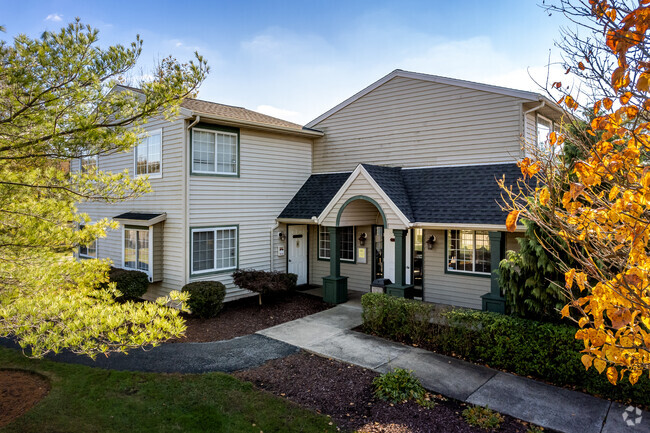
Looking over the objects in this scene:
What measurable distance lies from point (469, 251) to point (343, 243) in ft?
15.3

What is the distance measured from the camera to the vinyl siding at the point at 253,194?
1249 centimetres

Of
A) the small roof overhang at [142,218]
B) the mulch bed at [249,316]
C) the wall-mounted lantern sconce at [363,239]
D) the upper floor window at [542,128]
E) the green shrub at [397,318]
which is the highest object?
the upper floor window at [542,128]

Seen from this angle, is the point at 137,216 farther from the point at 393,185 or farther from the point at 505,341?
the point at 505,341

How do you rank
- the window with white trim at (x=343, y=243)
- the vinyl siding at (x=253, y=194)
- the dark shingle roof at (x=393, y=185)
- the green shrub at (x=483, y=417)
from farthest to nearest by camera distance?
the window with white trim at (x=343, y=243) < the vinyl siding at (x=253, y=194) < the dark shingle roof at (x=393, y=185) < the green shrub at (x=483, y=417)

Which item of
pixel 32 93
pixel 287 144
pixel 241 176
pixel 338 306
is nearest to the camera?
pixel 32 93

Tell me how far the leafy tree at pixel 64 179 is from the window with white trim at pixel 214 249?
20.8 ft

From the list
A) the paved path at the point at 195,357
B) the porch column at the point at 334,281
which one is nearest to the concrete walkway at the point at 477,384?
the paved path at the point at 195,357

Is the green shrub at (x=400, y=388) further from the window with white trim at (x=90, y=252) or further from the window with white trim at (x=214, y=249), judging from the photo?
the window with white trim at (x=90, y=252)

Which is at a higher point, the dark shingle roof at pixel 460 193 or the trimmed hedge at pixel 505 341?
the dark shingle roof at pixel 460 193

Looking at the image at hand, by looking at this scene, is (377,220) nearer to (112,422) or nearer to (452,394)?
(452,394)

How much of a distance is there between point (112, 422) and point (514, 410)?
240 inches

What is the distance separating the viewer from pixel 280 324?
10820 millimetres

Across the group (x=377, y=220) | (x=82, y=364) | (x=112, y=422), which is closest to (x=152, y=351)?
(x=82, y=364)

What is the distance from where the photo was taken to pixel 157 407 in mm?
6348
